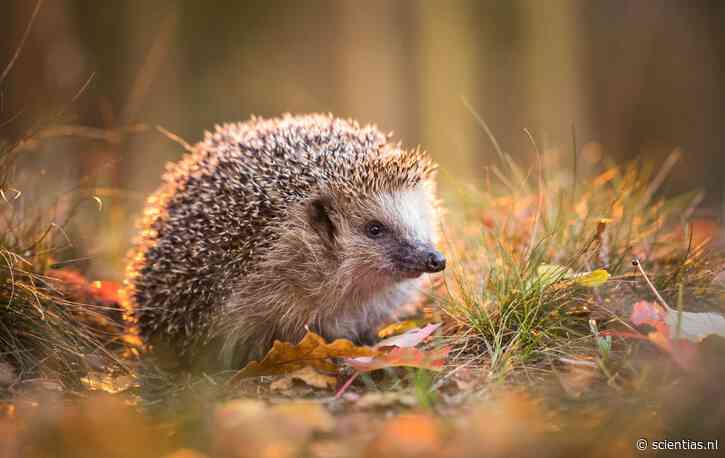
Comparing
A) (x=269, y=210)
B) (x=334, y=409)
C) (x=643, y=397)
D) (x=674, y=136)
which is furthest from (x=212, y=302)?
(x=674, y=136)

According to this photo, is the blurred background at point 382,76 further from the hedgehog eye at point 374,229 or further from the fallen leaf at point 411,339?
the fallen leaf at point 411,339

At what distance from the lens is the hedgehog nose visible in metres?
3.69

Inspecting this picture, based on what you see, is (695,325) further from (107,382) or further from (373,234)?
(107,382)

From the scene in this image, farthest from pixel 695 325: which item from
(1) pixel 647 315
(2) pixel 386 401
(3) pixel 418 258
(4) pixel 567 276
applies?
(3) pixel 418 258

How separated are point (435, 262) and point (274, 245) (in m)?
0.89

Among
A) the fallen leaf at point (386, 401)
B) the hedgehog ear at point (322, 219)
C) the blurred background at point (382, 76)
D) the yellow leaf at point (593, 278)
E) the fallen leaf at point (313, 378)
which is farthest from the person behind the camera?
the blurred background at point (382, 76)

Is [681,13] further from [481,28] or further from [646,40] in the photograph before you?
[481,28]

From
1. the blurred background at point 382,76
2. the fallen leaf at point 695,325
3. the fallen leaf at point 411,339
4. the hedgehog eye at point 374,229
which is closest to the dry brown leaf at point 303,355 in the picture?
the fallen leaf at point 411,339

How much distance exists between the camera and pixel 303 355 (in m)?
3.25

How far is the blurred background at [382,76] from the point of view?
20.8 ft

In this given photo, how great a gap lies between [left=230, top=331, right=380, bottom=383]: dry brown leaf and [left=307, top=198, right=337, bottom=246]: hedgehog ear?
827 millimetres

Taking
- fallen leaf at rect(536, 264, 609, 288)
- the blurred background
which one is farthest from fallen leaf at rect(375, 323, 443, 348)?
the blurred background

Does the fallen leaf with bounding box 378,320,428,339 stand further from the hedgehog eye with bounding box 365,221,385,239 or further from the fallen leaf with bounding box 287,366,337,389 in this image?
the fallen leaf with bounding box 287,366,337,389

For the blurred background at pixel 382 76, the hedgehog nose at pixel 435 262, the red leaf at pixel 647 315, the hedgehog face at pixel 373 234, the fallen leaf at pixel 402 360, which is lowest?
the fallen leaf at pixel 402 360
